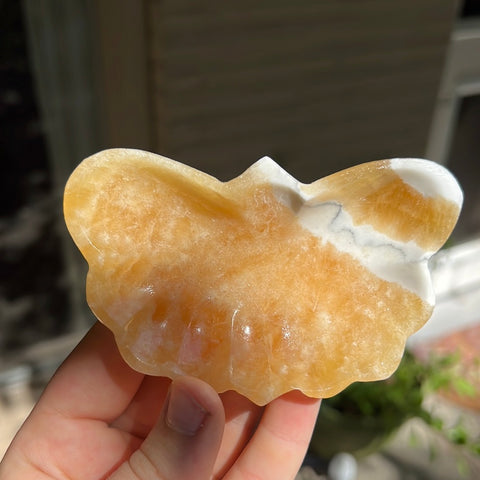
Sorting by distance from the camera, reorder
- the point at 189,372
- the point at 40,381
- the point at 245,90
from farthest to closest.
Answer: the point at 40,381 < the point at 245,90 < the point at 189,372

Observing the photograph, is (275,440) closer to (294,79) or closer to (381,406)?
(381,406)

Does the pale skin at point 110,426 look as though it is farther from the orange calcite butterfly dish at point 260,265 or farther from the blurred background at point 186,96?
the blurred background at point 186,96

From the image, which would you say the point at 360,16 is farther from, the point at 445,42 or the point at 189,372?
the point at 189,372

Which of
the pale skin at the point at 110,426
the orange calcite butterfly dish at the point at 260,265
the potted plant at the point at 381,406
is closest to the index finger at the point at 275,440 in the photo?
the pale skin at the point at 110,426

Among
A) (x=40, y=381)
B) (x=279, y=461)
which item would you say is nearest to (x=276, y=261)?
(x=279, y=461)

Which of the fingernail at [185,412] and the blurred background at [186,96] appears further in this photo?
the blurred background at [186,96]
